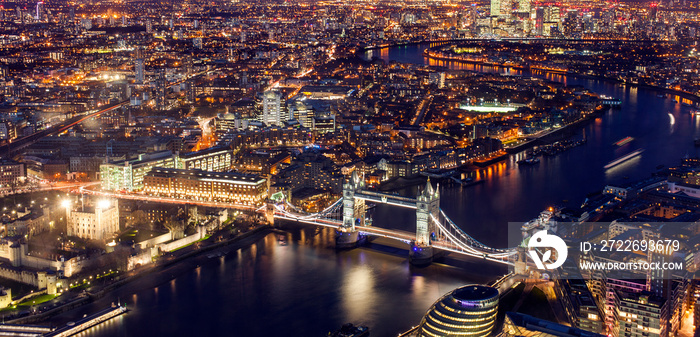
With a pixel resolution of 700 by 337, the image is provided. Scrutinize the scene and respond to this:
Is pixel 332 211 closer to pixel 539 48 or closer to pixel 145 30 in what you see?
pixel 539 48

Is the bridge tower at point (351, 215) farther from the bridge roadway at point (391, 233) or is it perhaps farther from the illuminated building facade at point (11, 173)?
the illuminated building facade at point (11, 173)

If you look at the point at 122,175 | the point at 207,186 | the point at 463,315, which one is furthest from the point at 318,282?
the point at 122,175

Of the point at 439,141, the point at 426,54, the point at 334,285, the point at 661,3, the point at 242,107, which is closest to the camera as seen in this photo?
the point at 334,285

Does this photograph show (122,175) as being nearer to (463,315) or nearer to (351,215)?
(351,215)

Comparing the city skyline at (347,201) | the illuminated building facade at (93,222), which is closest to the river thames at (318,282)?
the city skyline at (347,201)

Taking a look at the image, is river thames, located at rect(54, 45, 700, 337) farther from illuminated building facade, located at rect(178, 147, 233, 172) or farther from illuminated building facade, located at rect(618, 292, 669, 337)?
illuminated building facade, located at rect(178, 147, 233, 172)

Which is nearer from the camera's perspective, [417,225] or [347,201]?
[417,225]

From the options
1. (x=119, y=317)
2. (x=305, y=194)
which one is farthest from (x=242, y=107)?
(x=119, y=317)
